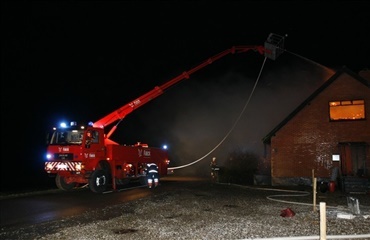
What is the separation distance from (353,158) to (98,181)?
1255cm

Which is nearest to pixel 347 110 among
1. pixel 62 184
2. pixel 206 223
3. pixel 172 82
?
pixel 172 82

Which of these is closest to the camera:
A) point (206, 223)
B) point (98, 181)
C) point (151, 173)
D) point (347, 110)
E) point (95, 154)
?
point (206, 223)

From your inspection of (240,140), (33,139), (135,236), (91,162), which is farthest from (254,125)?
(33,139)

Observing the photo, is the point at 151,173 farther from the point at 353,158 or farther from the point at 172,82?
the point at 353,158

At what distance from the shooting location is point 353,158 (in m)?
18.8

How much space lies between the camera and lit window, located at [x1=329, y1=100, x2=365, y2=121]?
1902 cm

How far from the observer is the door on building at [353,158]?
18516 millimetres

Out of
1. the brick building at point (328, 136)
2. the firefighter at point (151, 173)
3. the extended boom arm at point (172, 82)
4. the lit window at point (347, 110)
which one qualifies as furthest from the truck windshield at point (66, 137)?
the lit window at point (347, 110)

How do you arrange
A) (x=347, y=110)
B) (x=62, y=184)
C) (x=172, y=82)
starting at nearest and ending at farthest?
1. (x=62, y=184)
2. (x=172, y=82)
3. (x=347, y=110)

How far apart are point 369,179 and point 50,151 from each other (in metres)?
14.1

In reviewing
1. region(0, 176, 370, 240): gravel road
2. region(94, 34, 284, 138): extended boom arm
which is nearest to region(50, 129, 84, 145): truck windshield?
region(94, 34, 284, 138): extended boom arm

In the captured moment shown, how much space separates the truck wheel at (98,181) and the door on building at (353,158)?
37.8 feet

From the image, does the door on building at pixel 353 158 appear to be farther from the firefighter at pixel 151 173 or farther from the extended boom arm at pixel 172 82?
the firefighter at pixel 151 173

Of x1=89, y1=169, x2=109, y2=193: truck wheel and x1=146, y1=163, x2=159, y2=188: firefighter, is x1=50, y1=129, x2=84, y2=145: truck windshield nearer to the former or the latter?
x1=89, y1=169, x2=109, y2=193: truck wheel
